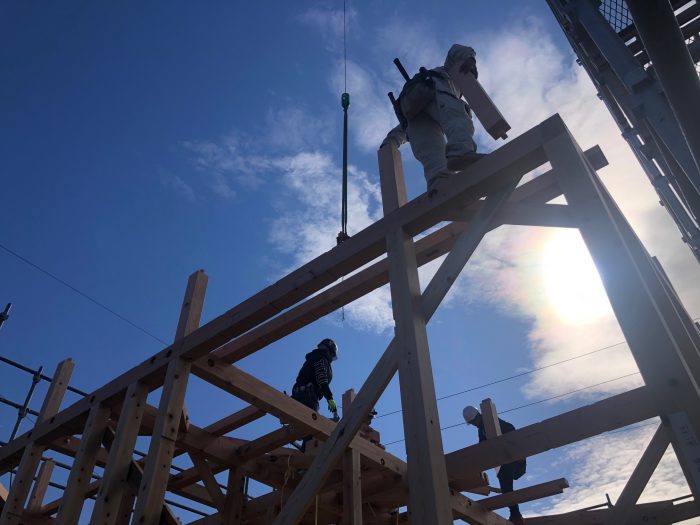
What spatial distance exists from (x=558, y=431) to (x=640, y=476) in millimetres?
1127

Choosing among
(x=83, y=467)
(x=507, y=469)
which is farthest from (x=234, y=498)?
(x=507, y=469)

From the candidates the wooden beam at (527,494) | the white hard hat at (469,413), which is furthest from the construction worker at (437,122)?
the white hard hat at (469,413)

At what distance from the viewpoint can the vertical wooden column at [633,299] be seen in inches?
77.7

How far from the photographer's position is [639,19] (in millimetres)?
1279

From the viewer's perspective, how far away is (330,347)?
720 centimetres

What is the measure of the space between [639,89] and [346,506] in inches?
165

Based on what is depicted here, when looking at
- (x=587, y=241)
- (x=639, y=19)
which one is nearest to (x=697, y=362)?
(x=587, y=241)

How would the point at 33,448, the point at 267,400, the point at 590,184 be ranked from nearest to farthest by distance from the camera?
1. the point at 590,184
2. the point at 267,400
3. the point at 33,448

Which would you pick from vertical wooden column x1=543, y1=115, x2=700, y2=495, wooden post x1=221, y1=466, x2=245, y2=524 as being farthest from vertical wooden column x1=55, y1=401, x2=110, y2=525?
vertical wooden column x1=543, y1=115, x2=700, y2=495

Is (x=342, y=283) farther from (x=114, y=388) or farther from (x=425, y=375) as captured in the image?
(x=114, y=388)

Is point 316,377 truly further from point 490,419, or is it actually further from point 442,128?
point 442,128

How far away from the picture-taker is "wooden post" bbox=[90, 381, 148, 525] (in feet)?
11.8

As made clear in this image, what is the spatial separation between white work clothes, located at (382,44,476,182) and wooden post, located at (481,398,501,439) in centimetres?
339

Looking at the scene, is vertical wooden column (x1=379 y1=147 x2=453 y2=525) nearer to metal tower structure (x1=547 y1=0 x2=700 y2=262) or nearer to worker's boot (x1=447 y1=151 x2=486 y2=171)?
worker's boot (x1=447 y1=151 x2=486 y2=171)
